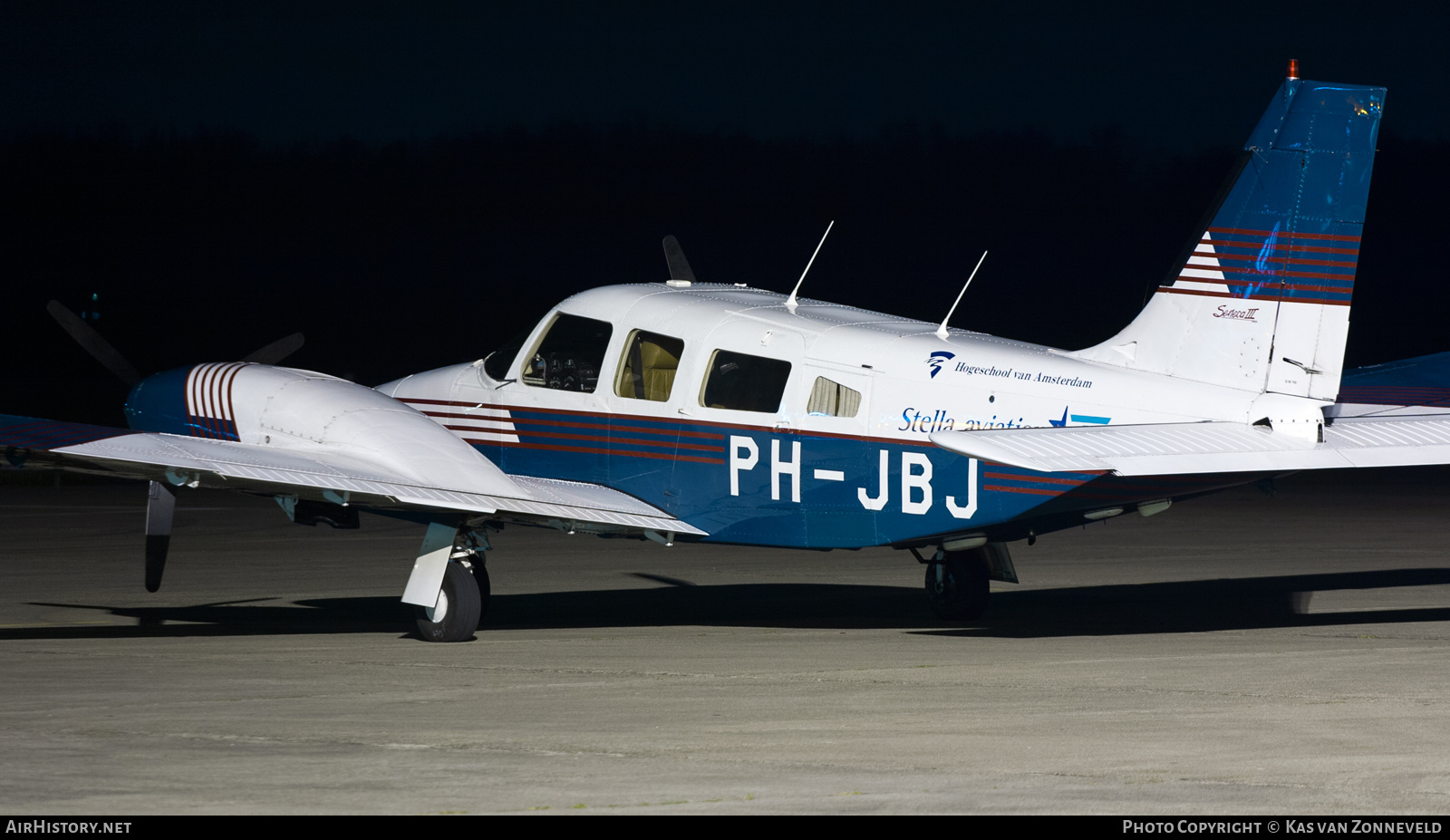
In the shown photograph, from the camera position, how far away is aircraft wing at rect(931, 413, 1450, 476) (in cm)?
1235

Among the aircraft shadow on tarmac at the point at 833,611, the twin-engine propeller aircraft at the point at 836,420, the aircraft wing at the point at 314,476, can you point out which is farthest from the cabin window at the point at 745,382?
the aircraft shadow on tarmac at the point at 833,611

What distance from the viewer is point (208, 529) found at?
1168 inches

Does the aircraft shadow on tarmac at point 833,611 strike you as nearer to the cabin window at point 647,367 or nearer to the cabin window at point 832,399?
the cabin window at point 647,367

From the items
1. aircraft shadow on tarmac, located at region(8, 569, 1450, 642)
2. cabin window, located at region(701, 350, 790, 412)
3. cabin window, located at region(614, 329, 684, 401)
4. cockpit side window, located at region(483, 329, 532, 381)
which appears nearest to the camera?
cabin window, located at region(701, 350, 790, 412)

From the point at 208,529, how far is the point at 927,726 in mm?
20946

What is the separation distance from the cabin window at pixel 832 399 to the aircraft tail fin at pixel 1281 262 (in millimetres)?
2171

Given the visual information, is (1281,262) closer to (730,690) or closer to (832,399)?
(832,399)

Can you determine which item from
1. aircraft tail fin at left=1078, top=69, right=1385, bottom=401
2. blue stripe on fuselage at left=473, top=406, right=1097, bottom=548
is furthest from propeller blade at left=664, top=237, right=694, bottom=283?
aircraft tail fin at left=1078, top=69, right=1385, bottom=401

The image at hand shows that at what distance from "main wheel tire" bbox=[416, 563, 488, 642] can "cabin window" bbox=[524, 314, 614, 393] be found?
206cm

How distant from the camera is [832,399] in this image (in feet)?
48.8

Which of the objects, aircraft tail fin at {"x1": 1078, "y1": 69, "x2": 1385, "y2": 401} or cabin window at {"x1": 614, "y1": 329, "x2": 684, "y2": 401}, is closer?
aircraft tail fin at {"x1": 1078, "y1": 69, "x2": 1385, "y2": 401}

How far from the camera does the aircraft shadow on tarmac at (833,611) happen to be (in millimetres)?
16766

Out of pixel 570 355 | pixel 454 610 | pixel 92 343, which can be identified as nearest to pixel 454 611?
pixel 454 610

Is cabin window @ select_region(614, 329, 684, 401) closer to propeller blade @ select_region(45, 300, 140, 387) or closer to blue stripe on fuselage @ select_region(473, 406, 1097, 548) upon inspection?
blue stripe on fuselage @ select_region(473, 406, 1097, 548)
